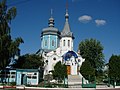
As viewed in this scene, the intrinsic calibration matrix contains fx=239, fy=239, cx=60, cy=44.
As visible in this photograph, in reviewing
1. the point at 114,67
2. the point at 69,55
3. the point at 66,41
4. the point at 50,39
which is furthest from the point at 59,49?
the point at 114,67

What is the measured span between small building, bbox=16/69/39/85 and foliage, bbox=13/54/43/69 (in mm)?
8024

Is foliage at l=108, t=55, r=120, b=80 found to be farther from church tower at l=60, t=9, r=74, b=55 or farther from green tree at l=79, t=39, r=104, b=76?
church tower at l=60, t=9, r=74, b=55

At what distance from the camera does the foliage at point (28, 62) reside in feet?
150

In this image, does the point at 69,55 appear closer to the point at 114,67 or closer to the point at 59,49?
the point at 59,49

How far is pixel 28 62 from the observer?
1861 inches

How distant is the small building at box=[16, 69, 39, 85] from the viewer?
118 ft

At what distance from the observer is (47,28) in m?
60.8

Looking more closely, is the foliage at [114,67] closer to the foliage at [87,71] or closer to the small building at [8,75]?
the foliage at [87,71]

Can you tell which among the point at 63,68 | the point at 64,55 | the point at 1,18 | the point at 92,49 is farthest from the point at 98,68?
the point at 1,18

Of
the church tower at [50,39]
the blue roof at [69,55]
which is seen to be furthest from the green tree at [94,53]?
the church tower at [50,39]

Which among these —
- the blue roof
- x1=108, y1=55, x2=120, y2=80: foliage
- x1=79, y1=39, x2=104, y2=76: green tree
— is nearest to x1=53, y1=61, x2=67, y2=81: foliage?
the blue roof

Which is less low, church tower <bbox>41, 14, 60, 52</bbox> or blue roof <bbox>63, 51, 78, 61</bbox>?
church tower <bbox>41, 14, 60, 52</bbox>

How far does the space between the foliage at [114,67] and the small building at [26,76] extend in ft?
48.1

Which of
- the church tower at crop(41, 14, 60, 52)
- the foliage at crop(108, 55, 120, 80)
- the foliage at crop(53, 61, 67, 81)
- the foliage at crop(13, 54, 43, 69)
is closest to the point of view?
the foliage at crop(108, 55, 120, 80)
